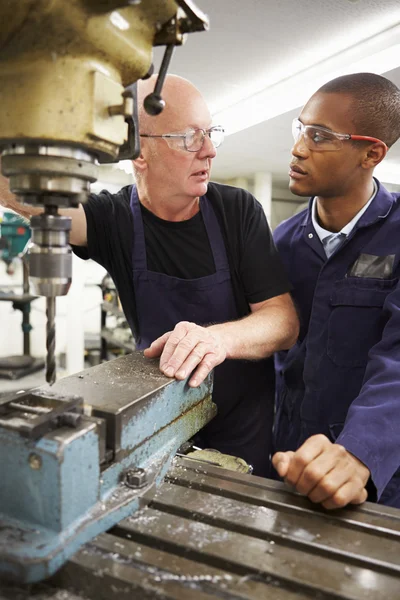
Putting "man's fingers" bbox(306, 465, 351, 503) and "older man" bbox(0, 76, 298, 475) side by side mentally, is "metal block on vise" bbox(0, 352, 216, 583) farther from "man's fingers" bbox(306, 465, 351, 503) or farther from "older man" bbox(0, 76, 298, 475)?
"older man" bbox(0, 76, 298, 475)

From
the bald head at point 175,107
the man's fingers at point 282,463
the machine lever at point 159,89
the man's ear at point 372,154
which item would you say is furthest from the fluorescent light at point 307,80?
the man's fingers at point 282,463

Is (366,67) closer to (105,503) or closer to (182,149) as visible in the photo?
(182,149)

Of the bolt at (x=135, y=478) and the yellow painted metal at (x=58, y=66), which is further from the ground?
the yellow painted metal at (x=58, y=66)

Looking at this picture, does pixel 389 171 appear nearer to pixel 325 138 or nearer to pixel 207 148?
pixel 325 138

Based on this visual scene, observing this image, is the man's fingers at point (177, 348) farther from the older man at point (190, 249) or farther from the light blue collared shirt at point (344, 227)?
the light blue collared shirt at point (344, 227)

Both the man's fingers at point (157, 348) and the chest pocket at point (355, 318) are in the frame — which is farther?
the chest pocket at point (355, 318)

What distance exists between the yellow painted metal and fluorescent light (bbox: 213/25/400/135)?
1.94 m

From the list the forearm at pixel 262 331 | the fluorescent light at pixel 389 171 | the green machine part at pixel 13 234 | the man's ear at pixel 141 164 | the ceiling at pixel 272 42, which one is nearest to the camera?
the forearm at pixel 262 331

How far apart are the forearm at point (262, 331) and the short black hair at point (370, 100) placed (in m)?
0.61

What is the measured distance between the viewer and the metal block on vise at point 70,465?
628mm

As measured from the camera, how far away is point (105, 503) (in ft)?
2.38

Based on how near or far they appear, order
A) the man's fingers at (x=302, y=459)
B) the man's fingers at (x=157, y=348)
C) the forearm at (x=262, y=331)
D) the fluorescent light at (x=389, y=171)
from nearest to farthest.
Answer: the man's fingers at (x=302, y=459) < the man's fingers at (x=157, y=348) < the forearm at (x=262, y=331) < the fluorescent light at (x=389, y=171)

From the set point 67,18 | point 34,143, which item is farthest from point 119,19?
point 34,143

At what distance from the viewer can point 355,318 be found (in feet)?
4.61
